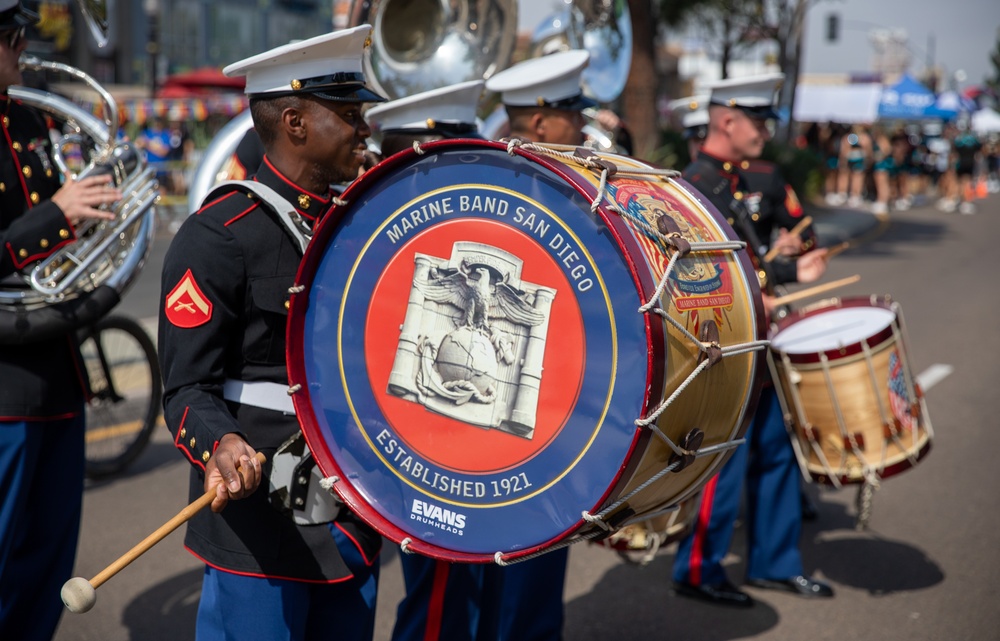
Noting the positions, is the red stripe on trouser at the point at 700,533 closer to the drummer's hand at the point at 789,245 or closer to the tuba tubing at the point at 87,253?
the drummer's hand at the point at 789,245

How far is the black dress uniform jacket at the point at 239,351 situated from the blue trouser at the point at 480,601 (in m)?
0.50

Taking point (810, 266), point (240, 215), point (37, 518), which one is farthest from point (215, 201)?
point (810, 266)

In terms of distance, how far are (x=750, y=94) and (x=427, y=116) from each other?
4.73ft

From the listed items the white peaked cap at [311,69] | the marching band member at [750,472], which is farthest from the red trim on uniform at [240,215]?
the marching band member at [750,472]

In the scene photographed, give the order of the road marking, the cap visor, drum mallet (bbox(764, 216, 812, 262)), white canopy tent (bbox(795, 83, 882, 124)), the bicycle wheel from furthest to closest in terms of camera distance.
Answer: white canopy tent (bbox(795, 83, 882, 124)), the road marking, the bicycle wheel, drum mallet (bbox(764, 216, 812, 262)), the cap visor

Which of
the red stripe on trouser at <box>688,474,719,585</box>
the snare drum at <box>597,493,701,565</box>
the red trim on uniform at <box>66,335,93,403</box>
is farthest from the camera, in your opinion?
the red stripe on trouser at <box>688,474,719,585</box>

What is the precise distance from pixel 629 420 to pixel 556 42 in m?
5.44

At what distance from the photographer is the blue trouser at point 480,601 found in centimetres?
272

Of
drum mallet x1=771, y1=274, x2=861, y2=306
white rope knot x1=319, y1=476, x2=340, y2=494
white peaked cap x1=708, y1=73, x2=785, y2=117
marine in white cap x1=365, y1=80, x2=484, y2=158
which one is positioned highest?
white peaked cap x1=708, y1=73, x2=785, y2=117

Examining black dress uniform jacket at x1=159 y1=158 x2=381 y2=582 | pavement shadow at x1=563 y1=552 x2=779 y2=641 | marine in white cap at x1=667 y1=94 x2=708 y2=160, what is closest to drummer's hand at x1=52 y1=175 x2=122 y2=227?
black dress uniform jacket at x1=159 y1=158 x2=381 y2=582

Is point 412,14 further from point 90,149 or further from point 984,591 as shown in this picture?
point 984,591

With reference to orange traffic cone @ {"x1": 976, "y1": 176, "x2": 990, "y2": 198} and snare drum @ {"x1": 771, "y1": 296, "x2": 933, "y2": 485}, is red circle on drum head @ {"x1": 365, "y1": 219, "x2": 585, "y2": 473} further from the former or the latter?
orange traffic cone @ {"x1": 976, "y1": 176, "x2": 990, "y2": 198}

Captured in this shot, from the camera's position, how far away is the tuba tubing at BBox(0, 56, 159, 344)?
9.46 ft

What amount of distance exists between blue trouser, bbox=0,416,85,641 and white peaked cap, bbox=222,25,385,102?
1.20 meters
